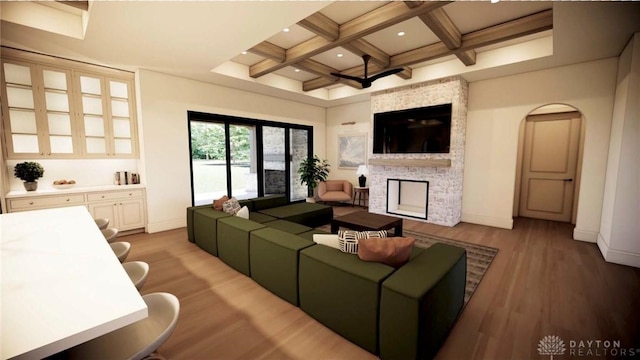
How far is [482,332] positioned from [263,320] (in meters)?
1.87

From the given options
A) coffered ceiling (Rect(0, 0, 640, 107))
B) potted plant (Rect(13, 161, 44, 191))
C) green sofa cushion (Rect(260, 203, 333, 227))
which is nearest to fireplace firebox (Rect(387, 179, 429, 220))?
green sofa cushion (Rect(260, 203, 333, 227))

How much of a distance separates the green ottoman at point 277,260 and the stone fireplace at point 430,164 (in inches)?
147

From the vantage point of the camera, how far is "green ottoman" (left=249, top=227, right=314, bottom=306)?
7.95ft

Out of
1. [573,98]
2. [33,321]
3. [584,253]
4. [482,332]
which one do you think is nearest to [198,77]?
[33,321]

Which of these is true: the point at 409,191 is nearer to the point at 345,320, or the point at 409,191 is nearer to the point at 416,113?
the point at 416,113

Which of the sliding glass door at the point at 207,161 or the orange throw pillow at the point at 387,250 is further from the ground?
the sliding glass door at the point at 207,161

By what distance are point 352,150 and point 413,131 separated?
84.9 inches

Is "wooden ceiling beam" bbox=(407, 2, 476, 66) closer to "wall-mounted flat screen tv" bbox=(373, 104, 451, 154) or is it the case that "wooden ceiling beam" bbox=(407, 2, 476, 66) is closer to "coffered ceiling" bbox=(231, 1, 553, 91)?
"coffered ceiling" bbox=(231, 1, 553, 91)

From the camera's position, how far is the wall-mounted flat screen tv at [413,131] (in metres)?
5.10

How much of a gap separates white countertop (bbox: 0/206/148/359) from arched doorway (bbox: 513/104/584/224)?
7.22 meters

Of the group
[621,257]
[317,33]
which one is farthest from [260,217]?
[621,257]

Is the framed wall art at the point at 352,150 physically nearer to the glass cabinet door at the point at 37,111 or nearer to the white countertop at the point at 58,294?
the glass cabinet door at the point at 37,111

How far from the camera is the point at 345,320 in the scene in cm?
203

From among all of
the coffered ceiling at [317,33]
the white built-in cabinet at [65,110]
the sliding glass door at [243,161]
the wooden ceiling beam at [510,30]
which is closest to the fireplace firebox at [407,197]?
the coffered ceiling at [317,33]
